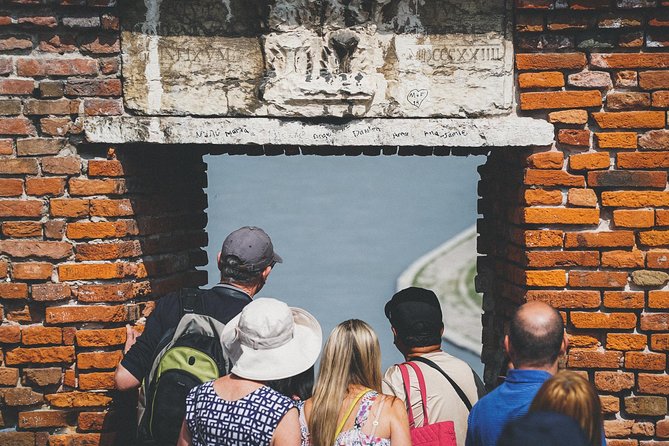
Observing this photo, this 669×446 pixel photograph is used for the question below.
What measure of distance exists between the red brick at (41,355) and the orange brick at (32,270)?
1.20 ft

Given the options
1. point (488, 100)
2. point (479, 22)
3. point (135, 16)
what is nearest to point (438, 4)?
point (479, 22)

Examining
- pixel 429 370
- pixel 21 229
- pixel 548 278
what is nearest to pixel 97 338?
pixel 21 229

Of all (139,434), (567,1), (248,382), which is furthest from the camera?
(567,1)

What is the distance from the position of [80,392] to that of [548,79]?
281 cm

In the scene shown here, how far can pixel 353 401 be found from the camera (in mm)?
3566

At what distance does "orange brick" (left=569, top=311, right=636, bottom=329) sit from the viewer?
456 centimetres

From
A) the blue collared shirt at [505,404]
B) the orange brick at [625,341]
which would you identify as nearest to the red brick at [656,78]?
the orange brick at [625,341]

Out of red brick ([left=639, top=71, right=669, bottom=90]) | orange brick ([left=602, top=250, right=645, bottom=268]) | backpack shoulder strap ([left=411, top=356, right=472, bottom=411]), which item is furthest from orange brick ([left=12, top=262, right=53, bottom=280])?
red brick ([left=639, top=71, right=669, bottom=90])

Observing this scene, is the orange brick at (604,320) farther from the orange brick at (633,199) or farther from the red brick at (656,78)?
the red brick at (656,78)

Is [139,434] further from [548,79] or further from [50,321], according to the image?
[548,79]

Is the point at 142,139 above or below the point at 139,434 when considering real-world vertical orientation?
above

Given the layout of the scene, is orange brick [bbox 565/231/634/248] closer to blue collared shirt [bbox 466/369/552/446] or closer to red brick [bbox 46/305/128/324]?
blue collared shirt [bbox 466/369/552/446]

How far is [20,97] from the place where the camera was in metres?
4.71

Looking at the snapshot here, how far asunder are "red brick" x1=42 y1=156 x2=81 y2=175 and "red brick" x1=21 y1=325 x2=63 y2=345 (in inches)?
31.2
